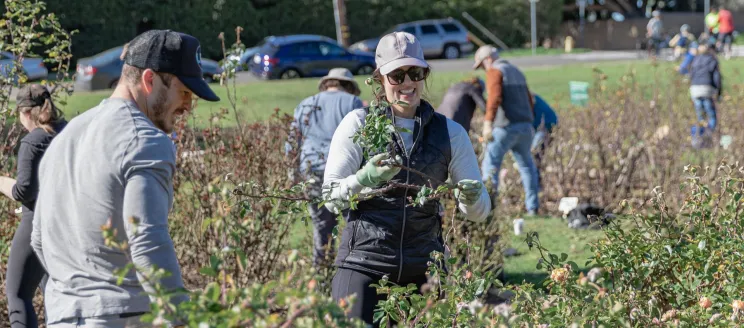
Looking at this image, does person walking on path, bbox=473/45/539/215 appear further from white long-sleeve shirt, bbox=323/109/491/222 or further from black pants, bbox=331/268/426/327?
black pants, bbox=331/268/426/327

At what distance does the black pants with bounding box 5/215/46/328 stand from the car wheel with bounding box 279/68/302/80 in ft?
69.1

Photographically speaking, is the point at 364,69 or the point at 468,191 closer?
the point at 468,191

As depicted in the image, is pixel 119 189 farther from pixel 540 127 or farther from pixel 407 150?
pixel 540 127

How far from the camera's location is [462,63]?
29641 mm

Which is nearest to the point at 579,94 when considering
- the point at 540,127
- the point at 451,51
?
the point at 540,127

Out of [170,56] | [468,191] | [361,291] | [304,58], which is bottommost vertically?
[304,58]

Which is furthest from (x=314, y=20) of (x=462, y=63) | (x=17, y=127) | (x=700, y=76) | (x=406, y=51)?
(x=406, y=51)

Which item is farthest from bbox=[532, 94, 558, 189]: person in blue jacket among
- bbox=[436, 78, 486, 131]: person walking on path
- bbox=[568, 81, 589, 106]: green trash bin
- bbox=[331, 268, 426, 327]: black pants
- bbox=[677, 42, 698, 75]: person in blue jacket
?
bbox=[331, 268, 426, 327]: black pants

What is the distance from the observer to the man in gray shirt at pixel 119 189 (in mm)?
2223

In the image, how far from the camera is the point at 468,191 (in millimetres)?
2932

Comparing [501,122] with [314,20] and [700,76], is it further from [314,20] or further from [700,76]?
[314,20]

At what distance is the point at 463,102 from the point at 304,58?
1852 cm

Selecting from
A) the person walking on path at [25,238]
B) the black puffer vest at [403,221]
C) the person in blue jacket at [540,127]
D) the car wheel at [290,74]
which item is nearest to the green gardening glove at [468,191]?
the black puffer vest at [403,221]

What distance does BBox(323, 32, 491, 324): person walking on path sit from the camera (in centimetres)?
318
